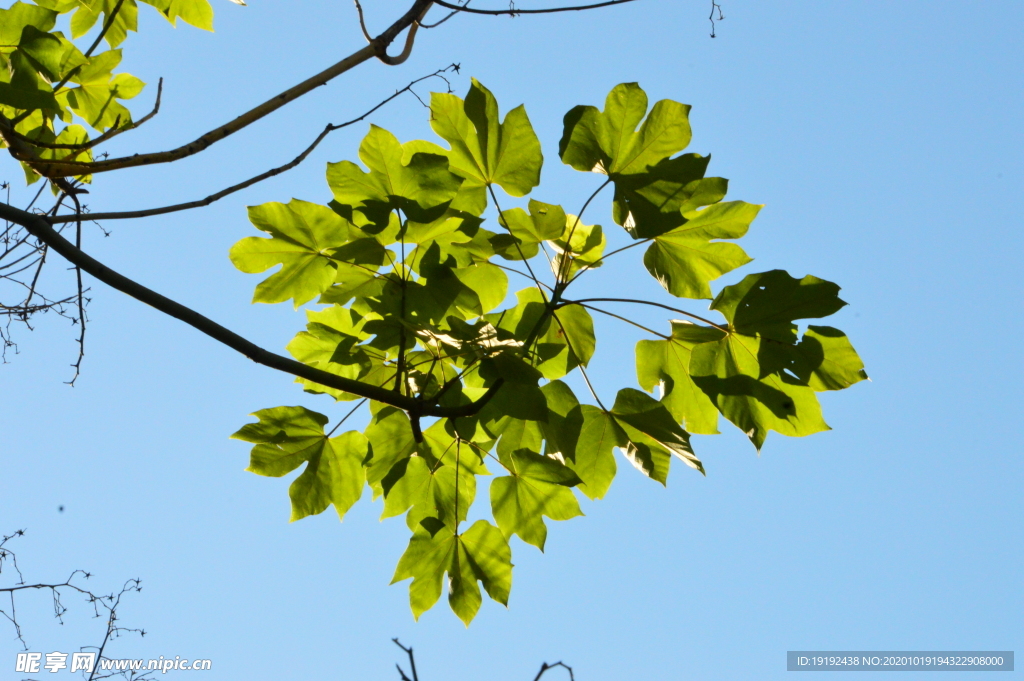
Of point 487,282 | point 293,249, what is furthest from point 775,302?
point 293,249

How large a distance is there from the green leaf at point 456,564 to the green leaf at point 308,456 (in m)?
0.18

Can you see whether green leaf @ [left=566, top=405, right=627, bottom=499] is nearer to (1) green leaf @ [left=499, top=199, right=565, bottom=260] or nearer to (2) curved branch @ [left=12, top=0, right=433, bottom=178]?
(1) green leaf @ [left=499, top=199, right=565, bottom=260]

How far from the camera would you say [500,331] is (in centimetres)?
120

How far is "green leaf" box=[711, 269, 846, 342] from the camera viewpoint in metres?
1.19

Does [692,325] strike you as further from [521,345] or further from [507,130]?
[507,130]

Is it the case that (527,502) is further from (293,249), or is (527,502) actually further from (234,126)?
(234,126)

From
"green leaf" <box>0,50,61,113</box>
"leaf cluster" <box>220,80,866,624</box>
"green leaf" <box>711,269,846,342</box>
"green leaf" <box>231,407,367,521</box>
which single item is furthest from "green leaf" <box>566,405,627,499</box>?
"green leaf" <box>0,50,61,113</box>

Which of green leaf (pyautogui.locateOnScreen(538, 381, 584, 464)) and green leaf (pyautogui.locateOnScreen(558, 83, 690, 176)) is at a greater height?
green leaf (pyautogui.locateOnScreen(558, 83, 690, 176))

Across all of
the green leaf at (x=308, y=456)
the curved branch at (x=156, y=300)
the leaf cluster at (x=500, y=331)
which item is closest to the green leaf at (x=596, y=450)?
the leaf cluster at (x=500, y=331)

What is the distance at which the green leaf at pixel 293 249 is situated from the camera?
1.35 metres

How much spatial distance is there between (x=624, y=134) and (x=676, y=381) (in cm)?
49

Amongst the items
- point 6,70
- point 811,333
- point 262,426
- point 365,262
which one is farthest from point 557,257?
point 6,70

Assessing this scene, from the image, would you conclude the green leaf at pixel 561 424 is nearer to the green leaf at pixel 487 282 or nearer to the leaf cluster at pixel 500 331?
the leaf cluster at pixel 500 331

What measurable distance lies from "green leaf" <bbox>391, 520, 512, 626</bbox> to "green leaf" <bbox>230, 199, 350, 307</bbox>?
0.55 m
